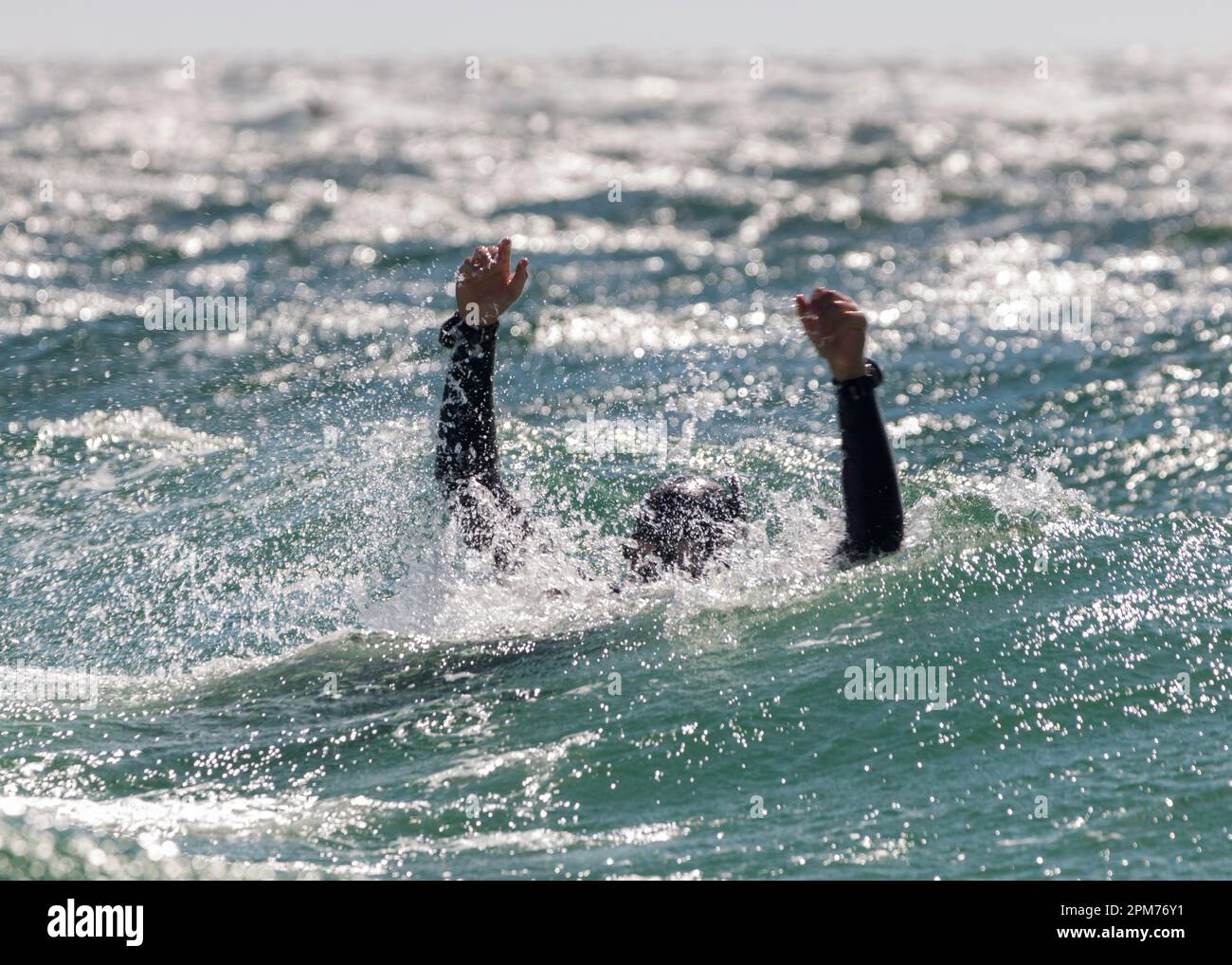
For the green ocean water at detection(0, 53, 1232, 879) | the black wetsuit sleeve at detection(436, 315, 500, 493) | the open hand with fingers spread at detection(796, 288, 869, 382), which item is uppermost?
the open hand with fingers spread at detection(796, 288, 869, 382)

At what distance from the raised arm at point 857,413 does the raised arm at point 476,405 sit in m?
1.45

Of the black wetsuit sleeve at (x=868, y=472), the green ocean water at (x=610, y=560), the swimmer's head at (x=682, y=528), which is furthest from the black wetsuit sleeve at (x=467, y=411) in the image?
the black wetsuit sleeve at (x=868, y=472)

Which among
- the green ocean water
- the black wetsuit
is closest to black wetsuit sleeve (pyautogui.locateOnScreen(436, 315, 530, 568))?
the black wetsuit

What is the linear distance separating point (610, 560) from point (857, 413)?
71.3 inches

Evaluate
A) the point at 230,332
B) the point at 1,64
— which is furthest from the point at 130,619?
the point at 1,64

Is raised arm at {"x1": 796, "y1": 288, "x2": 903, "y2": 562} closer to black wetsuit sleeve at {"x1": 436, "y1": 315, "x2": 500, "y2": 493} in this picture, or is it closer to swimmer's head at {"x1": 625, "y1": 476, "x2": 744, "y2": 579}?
swimmer's head at {"x1": 625, "y1": 476, "x2": 744, "y2": 579}

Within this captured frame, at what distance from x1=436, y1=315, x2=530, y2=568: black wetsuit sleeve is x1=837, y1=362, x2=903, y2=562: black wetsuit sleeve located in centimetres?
161

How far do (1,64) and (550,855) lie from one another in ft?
142

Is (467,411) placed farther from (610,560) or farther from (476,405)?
(610,560)

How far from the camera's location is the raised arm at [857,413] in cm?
544

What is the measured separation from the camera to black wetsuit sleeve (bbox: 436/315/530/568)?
6355 mm

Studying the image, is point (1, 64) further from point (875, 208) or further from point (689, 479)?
point (689, 479)

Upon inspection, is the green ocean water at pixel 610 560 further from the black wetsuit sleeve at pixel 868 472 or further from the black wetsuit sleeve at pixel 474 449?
the black wetsuit sleeve at pixel 868 472
